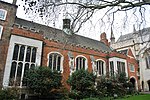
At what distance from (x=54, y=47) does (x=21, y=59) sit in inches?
179

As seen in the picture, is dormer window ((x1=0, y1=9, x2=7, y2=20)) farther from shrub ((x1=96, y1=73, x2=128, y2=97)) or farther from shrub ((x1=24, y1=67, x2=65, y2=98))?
shrub ((x1=96, y1=73, x2=128, y2=97))

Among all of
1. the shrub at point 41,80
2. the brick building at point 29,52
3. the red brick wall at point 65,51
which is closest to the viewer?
the shrub at point 41,80

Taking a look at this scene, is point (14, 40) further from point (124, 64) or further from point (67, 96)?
point (124, 64)

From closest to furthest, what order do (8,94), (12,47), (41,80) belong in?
(8,94) → (41,80) → (12,47)

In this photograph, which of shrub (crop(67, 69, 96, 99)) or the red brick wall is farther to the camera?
the red brick wall

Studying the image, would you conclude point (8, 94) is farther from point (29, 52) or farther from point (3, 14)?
point (3, 14)

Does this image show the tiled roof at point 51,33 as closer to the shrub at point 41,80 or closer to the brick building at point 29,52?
the brick building at point 29,52

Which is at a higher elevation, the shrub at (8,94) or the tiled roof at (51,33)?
the tiled roof at (51,33)

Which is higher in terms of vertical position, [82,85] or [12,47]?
[12,47]

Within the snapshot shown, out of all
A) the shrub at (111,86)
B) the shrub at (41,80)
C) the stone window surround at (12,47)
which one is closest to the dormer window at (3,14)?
the stone window surround at (12,47)

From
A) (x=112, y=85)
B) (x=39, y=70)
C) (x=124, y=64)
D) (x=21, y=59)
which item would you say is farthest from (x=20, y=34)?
(x=124, y=64)

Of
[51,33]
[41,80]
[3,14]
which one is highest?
[3,14]

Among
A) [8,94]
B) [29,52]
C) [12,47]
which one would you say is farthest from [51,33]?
[8,94]

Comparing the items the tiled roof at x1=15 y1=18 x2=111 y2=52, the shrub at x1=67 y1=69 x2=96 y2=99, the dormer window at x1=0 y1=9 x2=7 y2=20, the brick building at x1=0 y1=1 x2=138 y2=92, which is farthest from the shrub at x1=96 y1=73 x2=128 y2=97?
the dormer window at x1=0 y1=9 x2=7 y2=20
